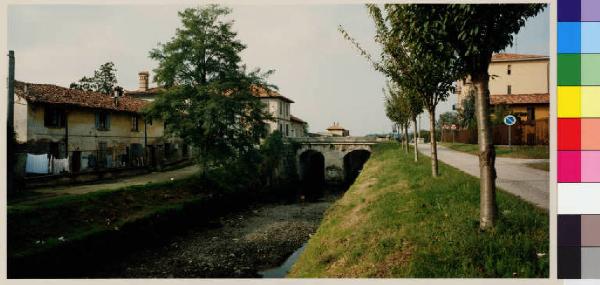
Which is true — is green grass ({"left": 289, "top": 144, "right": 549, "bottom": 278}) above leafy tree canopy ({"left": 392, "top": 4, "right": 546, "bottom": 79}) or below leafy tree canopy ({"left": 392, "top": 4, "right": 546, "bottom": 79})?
below

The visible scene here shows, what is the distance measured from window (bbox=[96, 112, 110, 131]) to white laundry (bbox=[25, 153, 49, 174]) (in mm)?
6543

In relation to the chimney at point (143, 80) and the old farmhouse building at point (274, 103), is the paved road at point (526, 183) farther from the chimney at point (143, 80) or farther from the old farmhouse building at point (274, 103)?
the chimney at point (143, 80)

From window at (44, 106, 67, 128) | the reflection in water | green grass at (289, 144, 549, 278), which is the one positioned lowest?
the reflection in water

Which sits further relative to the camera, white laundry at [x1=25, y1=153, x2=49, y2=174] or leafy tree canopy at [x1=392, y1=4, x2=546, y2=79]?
white laundry at [x1=25, y1=153, x2=49, y2=174]

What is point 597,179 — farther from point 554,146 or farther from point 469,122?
point 469,122

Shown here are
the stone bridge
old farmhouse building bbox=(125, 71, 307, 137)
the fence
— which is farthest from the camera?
old farmhouse building bbox=(125, 71, 307, 137)

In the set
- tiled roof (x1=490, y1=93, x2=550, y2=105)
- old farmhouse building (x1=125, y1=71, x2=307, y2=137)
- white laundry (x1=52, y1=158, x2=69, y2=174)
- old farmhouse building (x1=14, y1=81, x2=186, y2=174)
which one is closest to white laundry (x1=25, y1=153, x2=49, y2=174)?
old farmhouse building (x1=14, y1=81, x2=186, y2=174)

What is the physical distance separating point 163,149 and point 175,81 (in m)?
13.8

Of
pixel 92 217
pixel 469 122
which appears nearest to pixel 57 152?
pixel 92 217

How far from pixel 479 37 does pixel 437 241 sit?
4082 millimetres

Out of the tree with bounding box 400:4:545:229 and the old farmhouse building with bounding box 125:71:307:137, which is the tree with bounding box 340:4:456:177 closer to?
the tree with bounding box 400:4:545:229

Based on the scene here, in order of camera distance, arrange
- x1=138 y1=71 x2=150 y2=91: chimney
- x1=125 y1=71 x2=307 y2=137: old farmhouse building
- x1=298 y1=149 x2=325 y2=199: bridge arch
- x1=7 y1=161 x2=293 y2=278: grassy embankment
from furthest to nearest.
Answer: x1=138 y1=71 x2=150 y2=91: chimney → x1=125 y1=71 x2=307 y2=137: old farmhouse building → x1=298 y1=149 x2=325 y2=199: bridge arch → x1=7 y1=161 x2=293 y2=278: grassy embankment

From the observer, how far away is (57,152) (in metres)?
24.2

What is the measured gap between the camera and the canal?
43.2ft
